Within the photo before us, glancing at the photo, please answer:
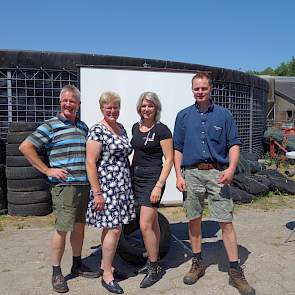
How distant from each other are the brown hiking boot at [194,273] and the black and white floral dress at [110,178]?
0.87 metres

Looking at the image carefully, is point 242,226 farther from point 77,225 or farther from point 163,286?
point 77,225

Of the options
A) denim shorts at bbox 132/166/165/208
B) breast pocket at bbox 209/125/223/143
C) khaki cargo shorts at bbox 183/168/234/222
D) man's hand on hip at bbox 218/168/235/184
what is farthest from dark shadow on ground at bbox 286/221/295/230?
denim shorts at bbox 132/166/165/208

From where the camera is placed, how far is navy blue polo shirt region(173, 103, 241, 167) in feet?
12.9

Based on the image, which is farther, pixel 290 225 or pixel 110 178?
pixel 290 225

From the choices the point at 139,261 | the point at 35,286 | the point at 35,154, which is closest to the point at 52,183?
the point at 35,154

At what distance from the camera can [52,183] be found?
3.89 metres

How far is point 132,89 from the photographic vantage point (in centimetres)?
729

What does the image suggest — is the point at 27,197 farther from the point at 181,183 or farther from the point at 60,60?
the point at 181,183

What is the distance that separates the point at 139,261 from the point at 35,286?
109 cm

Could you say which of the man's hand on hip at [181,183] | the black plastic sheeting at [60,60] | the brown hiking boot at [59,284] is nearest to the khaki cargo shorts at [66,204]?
the brown hiking boot at [59,284]

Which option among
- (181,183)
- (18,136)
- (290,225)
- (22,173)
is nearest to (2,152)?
(18,136)

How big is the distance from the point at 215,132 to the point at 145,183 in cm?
81

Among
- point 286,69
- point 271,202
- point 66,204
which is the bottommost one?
point 271,202

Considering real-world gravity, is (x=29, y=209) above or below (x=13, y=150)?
below
